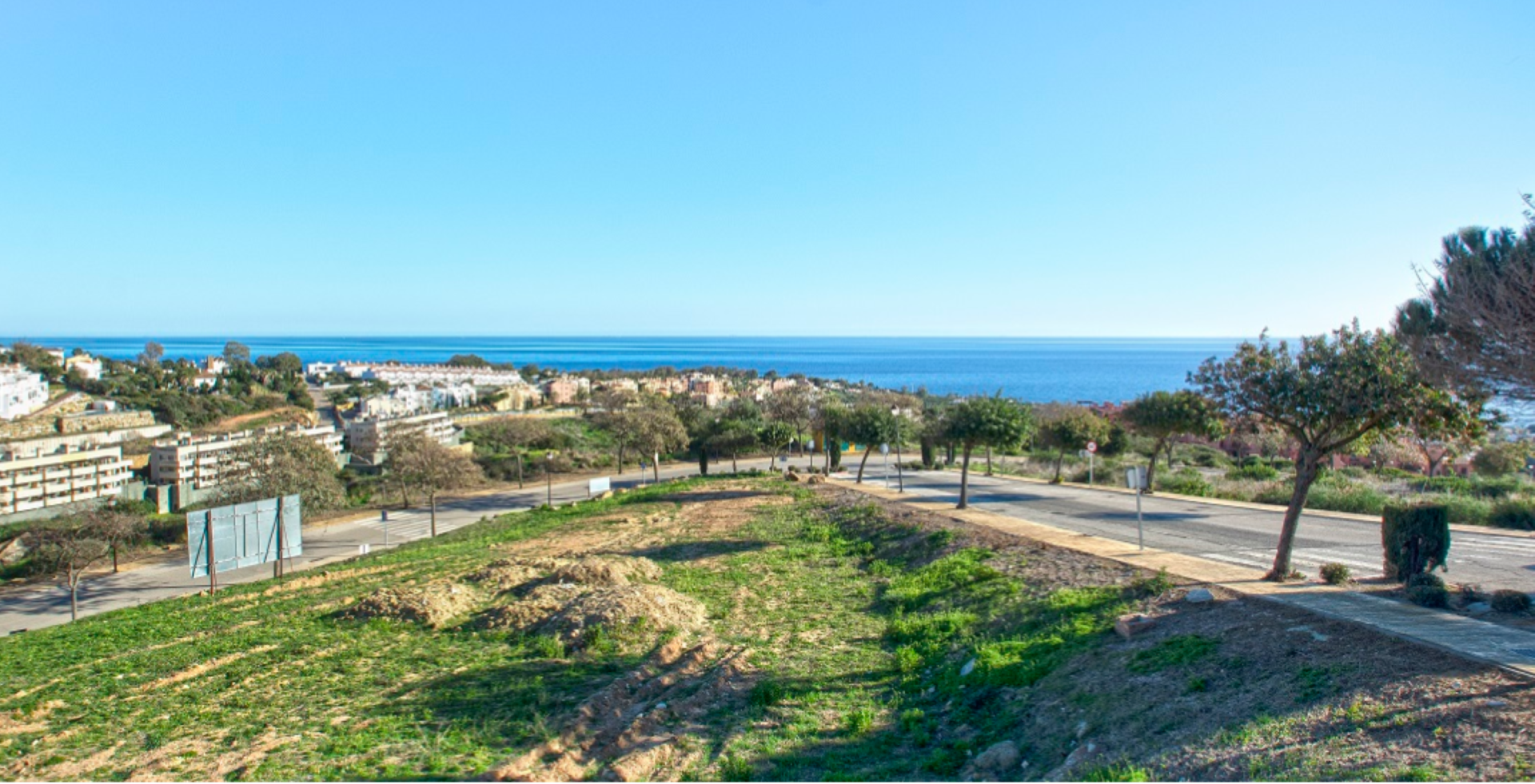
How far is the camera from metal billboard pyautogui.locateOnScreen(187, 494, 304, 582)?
63.4ft

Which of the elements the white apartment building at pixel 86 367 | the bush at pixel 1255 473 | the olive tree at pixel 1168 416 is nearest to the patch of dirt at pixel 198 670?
the olive tree at pixel 1168 416

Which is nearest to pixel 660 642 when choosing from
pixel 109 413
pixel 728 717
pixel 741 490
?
pixel 728 717

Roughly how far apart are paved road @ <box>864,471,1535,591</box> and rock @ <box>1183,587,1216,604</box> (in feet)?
13.4

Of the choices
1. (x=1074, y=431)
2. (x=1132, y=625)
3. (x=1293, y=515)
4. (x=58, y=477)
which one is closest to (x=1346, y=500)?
(x=1293, y=515)

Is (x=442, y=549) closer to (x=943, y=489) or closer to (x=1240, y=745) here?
(x=943, y=489)

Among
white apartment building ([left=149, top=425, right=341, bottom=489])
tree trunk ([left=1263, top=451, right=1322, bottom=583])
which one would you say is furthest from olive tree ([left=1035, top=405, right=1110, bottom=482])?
white apartment building ([left=149, top=425, right=341, bottom=489])

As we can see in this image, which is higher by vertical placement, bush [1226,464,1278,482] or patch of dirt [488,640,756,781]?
patch of dirt [488,640,756,781]

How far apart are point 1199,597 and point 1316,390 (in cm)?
352

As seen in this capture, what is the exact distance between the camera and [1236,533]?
18203 millimetres

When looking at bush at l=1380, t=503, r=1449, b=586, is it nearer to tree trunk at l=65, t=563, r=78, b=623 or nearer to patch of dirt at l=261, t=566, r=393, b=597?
patch of dirt at l=261, t=566, r=393, b=597

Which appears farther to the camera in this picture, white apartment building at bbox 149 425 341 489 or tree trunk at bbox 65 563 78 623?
white apartment building at bbox 149 425 341 489

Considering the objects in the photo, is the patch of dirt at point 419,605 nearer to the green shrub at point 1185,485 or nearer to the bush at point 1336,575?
the bush at point 1336,575

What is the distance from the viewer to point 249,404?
277 ft

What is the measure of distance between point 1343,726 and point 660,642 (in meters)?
7.85
